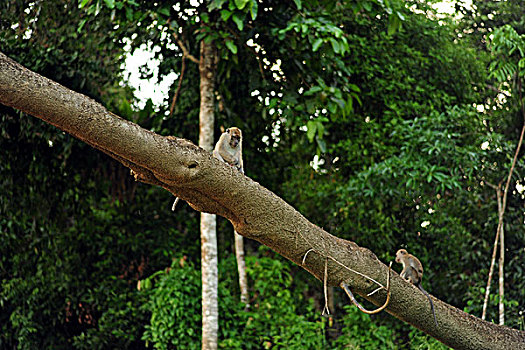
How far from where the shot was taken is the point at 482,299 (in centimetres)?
656

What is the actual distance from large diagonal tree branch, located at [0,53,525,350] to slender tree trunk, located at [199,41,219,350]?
2.52 meters

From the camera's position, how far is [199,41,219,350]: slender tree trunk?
19.7 ft

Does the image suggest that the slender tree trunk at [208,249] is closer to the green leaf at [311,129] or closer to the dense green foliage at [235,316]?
the dense green foliage at [235,316]

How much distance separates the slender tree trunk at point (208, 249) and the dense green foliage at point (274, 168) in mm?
379

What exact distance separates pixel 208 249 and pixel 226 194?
3.28m

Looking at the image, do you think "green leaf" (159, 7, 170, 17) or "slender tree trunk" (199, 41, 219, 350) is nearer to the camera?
"green leaf" (159, 7, 170, 17)

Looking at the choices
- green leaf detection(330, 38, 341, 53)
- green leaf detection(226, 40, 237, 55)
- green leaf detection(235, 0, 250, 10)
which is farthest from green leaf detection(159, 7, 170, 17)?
green leaf detection(330, 38, 341, 53)

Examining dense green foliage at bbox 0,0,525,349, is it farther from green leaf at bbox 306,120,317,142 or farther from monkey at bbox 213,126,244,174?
monkey at bbox 213,126,244,174

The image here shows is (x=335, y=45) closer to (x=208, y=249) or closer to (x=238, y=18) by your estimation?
(x=238, y=18)

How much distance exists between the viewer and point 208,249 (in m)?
6.04

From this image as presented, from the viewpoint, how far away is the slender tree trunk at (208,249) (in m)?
6.00

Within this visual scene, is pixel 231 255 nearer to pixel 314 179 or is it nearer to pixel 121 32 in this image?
pixel 314 179

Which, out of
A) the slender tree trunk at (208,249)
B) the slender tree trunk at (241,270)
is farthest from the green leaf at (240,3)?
the slender tree trunk at (241,270)

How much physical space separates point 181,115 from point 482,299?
367 cm
